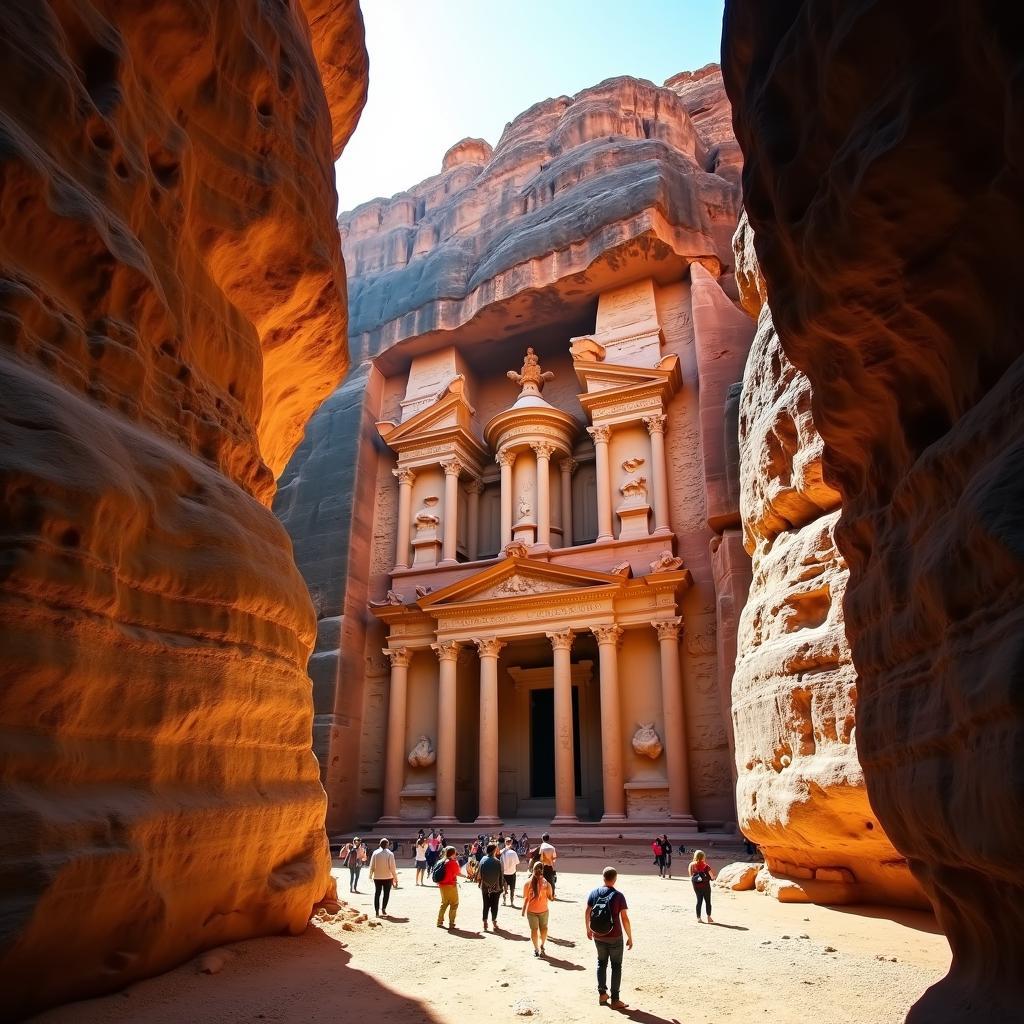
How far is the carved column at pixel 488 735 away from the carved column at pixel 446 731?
2.98ft

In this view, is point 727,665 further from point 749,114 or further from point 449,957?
point 749,114

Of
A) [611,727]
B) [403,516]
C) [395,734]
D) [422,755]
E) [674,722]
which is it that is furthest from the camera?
[403,516]

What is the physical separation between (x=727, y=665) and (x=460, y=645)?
29.4 feet

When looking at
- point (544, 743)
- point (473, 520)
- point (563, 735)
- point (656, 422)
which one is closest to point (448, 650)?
point (563, 735)

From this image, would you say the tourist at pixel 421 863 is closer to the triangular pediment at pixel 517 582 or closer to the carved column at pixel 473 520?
the triangular pediment at pixel 517 582

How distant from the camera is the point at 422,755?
79.3 feet

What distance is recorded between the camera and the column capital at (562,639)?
22.8m

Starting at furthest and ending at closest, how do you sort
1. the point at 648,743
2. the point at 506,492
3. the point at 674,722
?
the point at 506,492 → the point at 648,743 → the point at 674,722

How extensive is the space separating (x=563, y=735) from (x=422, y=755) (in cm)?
514

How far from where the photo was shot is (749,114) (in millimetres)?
5445

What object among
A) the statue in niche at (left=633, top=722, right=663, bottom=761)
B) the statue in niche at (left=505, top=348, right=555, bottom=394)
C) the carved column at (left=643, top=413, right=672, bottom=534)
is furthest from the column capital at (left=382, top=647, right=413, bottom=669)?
the statue in niche at (left=505, top=348, right=555, bottom=394)

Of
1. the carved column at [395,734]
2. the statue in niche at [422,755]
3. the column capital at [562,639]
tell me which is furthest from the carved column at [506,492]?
the statue in niche at [422,755]

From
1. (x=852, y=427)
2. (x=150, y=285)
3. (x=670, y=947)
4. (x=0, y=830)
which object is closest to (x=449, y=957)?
(x=670, y=947)

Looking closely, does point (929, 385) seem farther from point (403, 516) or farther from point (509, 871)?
point (403, 516)
